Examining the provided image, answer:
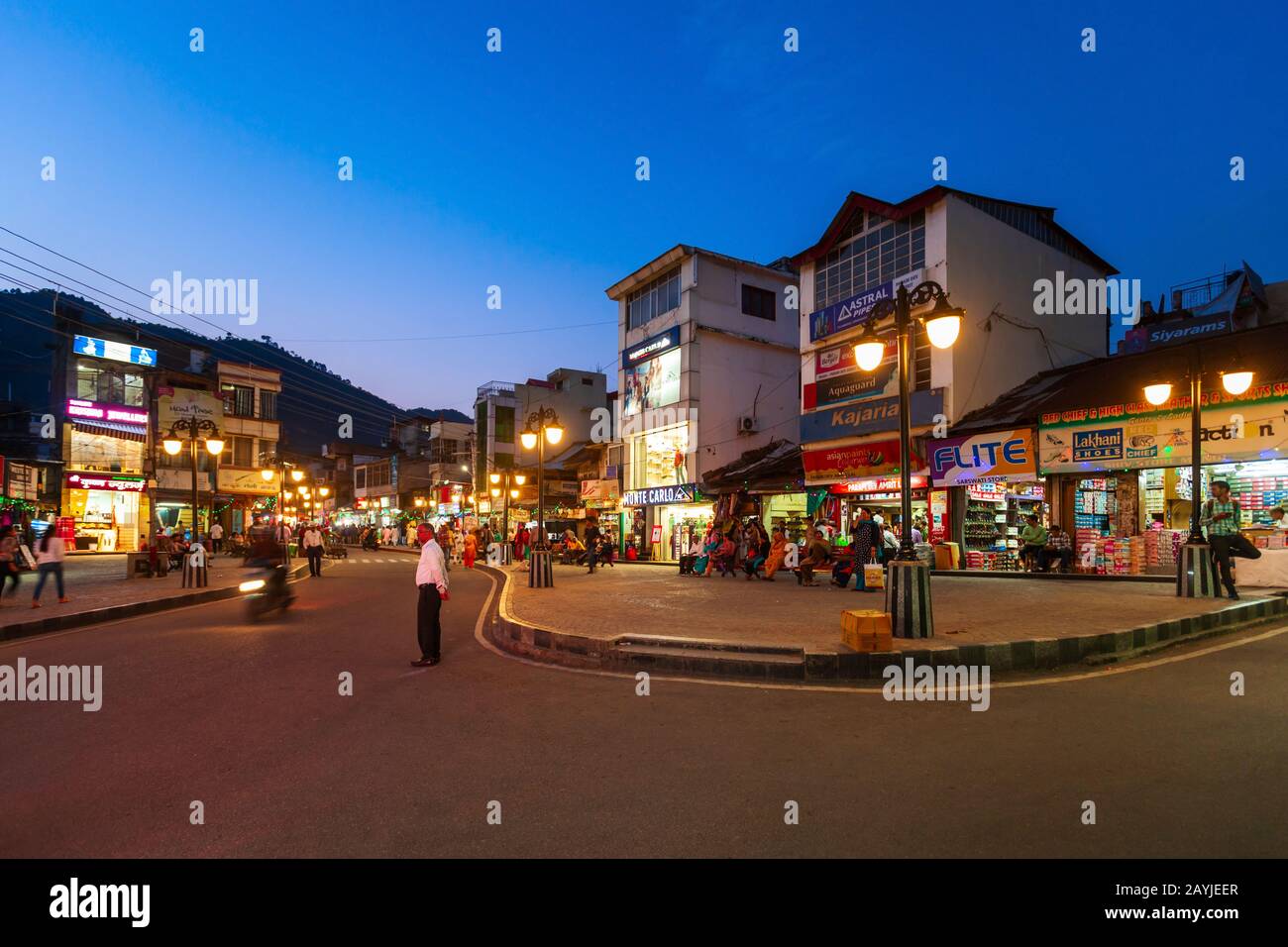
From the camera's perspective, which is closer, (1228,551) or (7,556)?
(1228,551)

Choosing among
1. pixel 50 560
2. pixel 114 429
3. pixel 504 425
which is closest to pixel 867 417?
pixel 50 560

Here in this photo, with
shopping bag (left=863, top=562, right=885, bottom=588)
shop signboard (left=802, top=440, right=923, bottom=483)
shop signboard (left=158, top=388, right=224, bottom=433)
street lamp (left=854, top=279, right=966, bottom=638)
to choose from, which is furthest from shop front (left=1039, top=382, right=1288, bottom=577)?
shop signboard (left=158, top=388, right=224, bottom=433)

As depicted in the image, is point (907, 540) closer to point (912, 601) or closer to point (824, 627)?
point (912, 601)

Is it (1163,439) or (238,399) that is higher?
(238,399)

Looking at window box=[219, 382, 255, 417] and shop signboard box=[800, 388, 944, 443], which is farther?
window box=[219, 382, 255, 417]

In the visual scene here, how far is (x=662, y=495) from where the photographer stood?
3441 cm

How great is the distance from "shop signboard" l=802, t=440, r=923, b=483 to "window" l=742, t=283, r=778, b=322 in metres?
12.4

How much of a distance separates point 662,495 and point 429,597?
2637 centimetres

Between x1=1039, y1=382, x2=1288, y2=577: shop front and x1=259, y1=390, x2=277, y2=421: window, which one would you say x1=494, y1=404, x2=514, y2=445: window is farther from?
x1=1039, y1=382, x2=1288, y2=577: shop front

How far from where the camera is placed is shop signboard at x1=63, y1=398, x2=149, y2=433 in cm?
3622

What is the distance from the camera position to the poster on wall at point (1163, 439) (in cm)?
1602

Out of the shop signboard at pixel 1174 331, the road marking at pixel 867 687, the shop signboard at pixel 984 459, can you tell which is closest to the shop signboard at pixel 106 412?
the road marking at pixel 867 687
